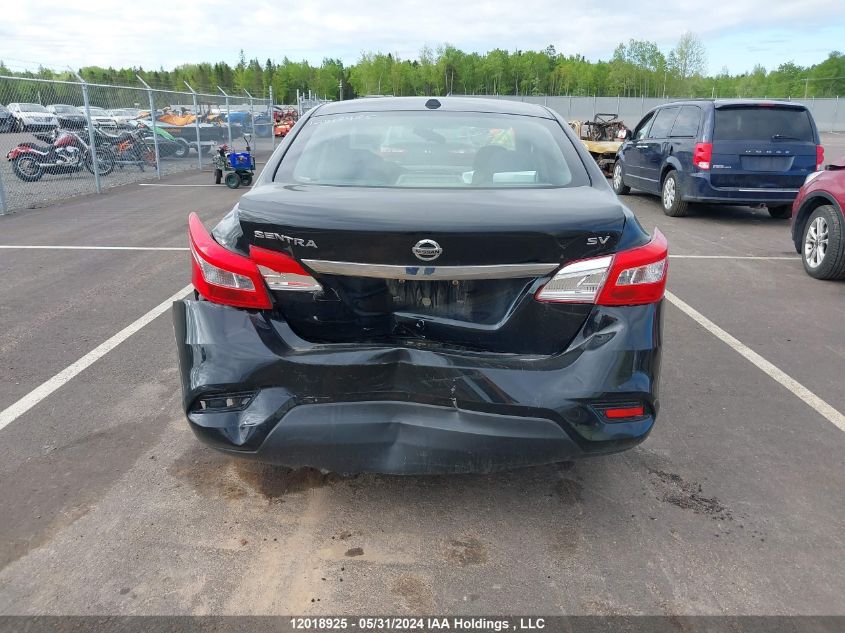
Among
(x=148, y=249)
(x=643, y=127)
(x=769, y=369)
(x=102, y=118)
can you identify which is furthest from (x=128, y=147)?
(x=769, y=369)

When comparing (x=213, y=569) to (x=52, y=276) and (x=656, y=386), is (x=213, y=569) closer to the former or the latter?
(x=656, y=386)

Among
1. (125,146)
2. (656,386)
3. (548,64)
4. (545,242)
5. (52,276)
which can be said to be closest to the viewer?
(545,242)

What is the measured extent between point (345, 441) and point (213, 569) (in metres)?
0.69

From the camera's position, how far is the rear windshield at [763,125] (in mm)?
10297

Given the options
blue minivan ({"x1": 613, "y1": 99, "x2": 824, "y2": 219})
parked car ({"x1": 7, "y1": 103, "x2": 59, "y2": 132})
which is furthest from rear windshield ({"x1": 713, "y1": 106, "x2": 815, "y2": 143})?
parked car ({"x1": 7, "y1": 103, "x2": 59, "y2": 132})

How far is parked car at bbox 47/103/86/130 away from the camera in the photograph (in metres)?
13.2

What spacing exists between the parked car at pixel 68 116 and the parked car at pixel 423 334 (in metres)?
12.7

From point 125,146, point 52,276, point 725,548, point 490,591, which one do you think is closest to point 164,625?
point 490,591

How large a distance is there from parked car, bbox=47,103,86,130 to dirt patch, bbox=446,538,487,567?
13.3 m

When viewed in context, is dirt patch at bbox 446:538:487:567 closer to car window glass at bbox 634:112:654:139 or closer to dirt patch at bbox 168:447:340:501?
dirt patch at bbox 168:447:340:501

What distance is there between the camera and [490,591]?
2.49 meters

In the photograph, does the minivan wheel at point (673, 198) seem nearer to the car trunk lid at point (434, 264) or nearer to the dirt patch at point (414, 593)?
the car trunk lid at point (434, 264)

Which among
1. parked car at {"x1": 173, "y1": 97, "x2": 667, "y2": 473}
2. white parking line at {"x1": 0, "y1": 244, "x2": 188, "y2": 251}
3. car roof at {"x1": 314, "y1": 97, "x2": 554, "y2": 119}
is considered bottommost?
white parking line at {"x1": 0, "y1": 244, "x2": 188, "y2": 251}

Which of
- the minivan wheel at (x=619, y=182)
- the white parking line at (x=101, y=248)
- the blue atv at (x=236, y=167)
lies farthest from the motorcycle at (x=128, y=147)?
the minivan wheel at (x=619, y=182)
